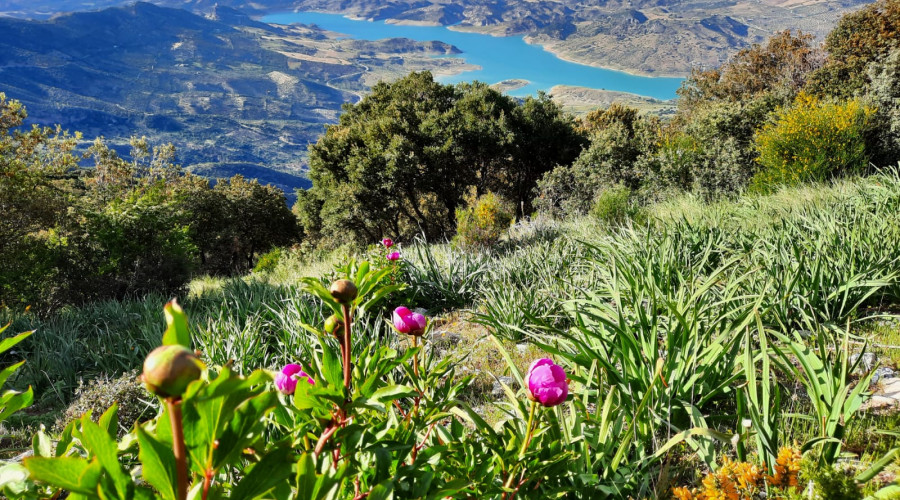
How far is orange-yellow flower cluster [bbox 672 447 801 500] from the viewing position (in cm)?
127

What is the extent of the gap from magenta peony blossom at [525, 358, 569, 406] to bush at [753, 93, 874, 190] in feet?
26.5

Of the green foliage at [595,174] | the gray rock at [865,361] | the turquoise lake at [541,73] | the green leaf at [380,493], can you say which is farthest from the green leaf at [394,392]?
the turquoise lake at [541,73]

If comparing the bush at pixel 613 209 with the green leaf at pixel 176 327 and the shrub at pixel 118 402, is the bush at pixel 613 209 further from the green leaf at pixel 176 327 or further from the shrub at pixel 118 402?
the green leaf at pixel 176 327

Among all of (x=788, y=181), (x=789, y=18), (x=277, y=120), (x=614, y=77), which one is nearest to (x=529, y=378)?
(x=788, y=181)

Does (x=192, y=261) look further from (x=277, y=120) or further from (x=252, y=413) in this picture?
(x=277, y=120)

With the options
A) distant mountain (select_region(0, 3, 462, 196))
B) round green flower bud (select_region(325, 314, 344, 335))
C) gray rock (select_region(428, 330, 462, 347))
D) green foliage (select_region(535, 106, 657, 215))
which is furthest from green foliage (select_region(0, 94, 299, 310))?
distant mountain (select_region(0, 3, 462, 196))

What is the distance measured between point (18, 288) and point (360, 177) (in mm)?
8740

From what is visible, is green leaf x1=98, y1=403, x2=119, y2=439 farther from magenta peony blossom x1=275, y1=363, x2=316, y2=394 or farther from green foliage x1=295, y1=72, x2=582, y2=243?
green foliage x1=295, y1=72, x2=582, y2=243

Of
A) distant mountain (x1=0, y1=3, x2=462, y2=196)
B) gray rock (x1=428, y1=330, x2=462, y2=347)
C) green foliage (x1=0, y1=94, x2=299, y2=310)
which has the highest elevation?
gray rock (x1=428, y1=330, x2=462, y2=347)

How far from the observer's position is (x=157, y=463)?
0.55 metres

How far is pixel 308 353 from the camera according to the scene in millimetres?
3148

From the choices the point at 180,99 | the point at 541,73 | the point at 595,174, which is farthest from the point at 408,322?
the point at 180,99

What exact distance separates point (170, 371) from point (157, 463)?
0.73 ft

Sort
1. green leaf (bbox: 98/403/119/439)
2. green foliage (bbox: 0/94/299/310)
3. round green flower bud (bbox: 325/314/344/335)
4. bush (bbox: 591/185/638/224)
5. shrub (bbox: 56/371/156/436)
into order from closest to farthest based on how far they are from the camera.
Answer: green leaf (bbox: 98/403/119/439)
round green flower bud (bbox: 325/314/344/335)
shrub (bbox: 56/371/156/436)
green foliage (bbox: 0/94/299/310)
bush (bbox: 591/185/638/224)
